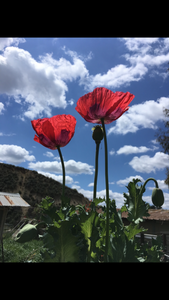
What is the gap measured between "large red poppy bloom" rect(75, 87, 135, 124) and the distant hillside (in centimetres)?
1692

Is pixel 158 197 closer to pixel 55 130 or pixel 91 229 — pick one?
pixel 91 229

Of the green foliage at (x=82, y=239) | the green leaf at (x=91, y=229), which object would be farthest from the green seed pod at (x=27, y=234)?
the green leaf at (x=91, y=229)

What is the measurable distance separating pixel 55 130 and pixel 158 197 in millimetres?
371

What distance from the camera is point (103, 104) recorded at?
0.56m

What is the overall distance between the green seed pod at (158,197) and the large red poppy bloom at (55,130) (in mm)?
310

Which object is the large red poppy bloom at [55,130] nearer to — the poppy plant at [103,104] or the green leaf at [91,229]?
the poppy plant at [103,104]

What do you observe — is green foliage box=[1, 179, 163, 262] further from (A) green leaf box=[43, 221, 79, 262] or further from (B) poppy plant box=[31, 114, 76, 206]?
(B) poppy plant box=[31, 114, 76, 206]

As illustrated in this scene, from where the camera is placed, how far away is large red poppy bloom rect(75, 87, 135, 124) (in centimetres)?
56

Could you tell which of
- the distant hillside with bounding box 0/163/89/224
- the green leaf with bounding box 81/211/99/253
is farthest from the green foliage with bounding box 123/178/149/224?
the distant hillside with bounding box 0/163/89/224

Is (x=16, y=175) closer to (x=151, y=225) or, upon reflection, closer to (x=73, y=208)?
(x=151, y=225)

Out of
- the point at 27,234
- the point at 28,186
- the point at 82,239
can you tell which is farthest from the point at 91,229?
the point at 28,186
